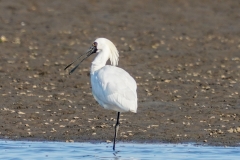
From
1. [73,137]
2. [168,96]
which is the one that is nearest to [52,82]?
[168,96]

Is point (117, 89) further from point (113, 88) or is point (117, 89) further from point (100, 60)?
point (100, 60)

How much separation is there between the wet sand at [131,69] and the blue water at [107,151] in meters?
0.34

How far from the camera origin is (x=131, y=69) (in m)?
15.6

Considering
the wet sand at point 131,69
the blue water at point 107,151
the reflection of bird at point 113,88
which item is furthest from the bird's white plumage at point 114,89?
the wet sand at point 131,69

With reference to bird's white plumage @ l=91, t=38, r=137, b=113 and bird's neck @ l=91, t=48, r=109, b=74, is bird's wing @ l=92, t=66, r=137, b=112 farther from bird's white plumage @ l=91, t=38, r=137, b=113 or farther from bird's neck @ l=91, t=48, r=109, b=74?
bird's neck @ l=91, t=48, r=109, b=74

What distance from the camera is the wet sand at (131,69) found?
1149cm

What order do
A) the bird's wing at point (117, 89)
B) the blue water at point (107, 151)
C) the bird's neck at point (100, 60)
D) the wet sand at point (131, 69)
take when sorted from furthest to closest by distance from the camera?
A: 1. the wet sand at point (131, 69)
2. the bird's neck at point (100, 60)
3. the bird's wing at point (117, 89)
4. the blue water at point (107, 151)

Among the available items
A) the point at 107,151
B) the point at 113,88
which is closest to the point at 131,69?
the point at 113,88

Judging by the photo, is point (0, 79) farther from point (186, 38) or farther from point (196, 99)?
point (186, 38)

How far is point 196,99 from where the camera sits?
1314cm

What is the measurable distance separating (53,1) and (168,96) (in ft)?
32.8

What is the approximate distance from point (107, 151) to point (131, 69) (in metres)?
5.34

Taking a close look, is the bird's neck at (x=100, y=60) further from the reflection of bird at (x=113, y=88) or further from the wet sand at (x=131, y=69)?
the wet sand at (x=131, y=69)

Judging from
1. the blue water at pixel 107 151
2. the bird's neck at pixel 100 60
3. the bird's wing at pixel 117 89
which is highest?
the bird's neck at pixel 100 60
